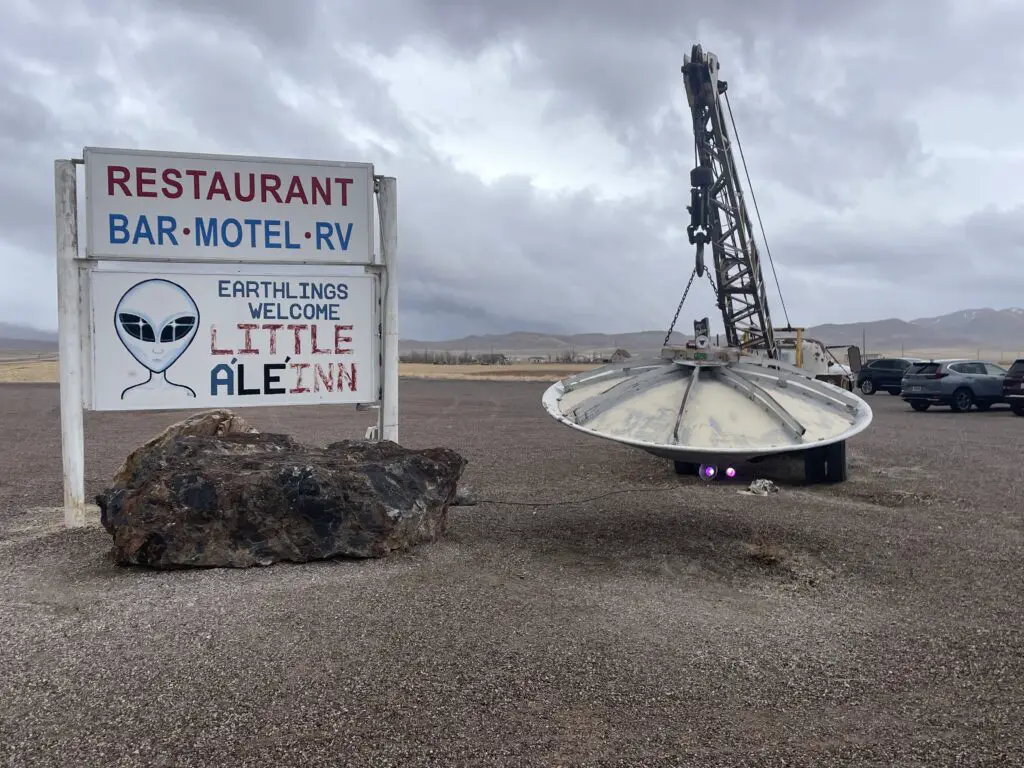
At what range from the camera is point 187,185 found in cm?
810

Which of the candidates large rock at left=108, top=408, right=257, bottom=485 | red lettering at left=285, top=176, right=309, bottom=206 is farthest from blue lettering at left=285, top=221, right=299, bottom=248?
large rock at left=108, top=408, right=257, bottom=485

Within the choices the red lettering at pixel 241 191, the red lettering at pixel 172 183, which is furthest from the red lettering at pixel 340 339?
the red lettering at pixel 172 183

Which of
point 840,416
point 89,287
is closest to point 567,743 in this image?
point 840,416

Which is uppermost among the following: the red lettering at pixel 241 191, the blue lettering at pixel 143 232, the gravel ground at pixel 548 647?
the red lettering at pixel 241 191

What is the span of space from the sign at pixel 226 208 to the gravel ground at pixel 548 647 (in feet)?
9.64

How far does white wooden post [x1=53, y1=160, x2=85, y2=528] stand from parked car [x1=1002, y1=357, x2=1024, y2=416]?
2300cm

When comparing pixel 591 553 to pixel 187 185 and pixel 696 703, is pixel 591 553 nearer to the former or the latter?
pixel 696 703

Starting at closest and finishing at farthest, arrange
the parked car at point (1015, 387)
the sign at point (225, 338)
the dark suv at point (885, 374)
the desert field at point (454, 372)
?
the sign at point (225, 338) → the parked car at point (1015, 387) → the dark suv at point (885, 374) → the desert field at point (454, 372)

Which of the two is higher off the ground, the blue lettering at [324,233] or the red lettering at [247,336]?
the blue lettering at [324,233]

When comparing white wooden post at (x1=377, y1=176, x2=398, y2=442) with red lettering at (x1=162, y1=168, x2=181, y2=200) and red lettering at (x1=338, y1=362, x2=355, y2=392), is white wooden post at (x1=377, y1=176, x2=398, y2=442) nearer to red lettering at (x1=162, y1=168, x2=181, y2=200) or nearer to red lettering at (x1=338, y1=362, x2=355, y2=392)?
red lettering at (x1=338, y1=362, x2=355, y2=392)

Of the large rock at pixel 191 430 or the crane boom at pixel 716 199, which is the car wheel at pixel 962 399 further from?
the large rock at pixel 191 430

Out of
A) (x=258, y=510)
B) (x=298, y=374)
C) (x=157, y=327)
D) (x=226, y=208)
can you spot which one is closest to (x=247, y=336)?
(x=298, y=374)

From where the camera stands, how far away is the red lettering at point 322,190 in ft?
27.8

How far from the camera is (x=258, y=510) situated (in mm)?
6445
